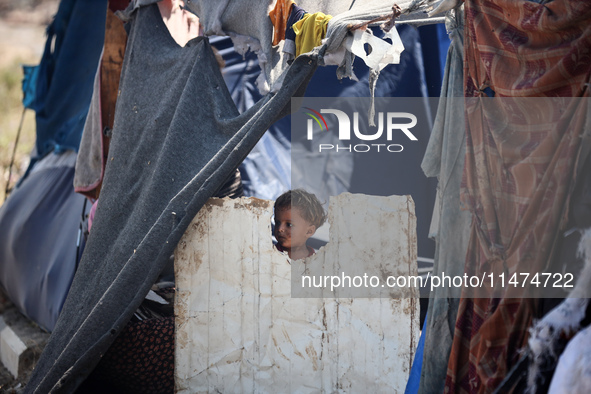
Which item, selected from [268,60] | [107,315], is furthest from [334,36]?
[107,315]

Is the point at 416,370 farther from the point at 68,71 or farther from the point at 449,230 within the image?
the point at 68,71

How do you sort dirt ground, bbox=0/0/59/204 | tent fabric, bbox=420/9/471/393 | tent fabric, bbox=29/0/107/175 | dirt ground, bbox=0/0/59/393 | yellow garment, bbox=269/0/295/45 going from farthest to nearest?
dirt ground, bbox=0/0/59/204 < dirt ground, bbox=0/0/59/393 < tent fabric, bbox=29/0/107/175 < yellow garment, bbox=269/0/295/45 < tent fabric, bbox=420/9/471/393

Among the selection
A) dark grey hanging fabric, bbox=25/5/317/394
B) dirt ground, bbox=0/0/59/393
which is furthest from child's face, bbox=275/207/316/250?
dirt ground, bbox=0/0/59/393

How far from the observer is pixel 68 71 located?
3.66 m

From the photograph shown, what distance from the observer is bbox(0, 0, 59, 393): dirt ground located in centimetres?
598

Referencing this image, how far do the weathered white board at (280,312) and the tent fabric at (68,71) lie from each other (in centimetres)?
190

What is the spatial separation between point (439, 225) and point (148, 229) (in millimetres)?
1117

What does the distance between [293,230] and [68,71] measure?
222 centimetres

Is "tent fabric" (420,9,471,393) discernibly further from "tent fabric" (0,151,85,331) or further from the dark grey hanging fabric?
"tent fabric" (0,151,85,331)

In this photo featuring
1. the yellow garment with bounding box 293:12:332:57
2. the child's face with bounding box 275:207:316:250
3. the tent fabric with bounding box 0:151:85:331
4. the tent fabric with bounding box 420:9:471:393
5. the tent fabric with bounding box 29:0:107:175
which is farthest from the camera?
the tent fabric with bounding box 29:0:107:175

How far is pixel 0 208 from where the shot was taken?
151 inches

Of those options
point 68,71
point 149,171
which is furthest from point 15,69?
point 149,171

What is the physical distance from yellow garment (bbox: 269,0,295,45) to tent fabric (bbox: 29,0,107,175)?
2.02 m

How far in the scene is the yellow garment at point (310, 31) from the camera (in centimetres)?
187
